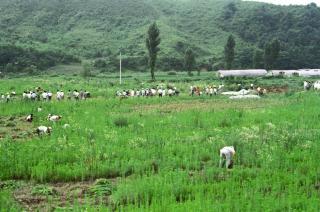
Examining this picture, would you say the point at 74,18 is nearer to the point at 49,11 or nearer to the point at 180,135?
the point at 49,11

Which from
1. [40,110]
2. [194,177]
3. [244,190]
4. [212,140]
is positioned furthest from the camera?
[40,110]

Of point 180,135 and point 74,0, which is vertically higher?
point 74,0

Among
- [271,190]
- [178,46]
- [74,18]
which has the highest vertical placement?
[74,18]

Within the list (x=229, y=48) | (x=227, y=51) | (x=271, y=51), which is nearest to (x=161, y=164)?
(x=229, y=48)

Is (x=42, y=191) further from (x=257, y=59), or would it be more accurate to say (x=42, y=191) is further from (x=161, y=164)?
(x=257, y=59)

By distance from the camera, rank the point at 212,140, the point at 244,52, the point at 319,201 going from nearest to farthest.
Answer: the point at 319,201 < the point at 212,140 < the point at 244,52

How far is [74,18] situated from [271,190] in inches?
3823

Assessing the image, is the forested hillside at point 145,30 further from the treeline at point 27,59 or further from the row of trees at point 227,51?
the row of trees at point 227,51

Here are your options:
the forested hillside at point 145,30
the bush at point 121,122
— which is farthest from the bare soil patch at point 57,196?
the forested hillside at point 145,30

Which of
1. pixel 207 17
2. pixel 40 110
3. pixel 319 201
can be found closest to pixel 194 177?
pixel 319 201

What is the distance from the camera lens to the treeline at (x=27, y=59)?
210 feet

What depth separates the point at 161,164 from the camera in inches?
488

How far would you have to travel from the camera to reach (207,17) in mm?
113188

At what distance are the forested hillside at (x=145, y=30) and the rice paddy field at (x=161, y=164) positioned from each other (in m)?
50.9
